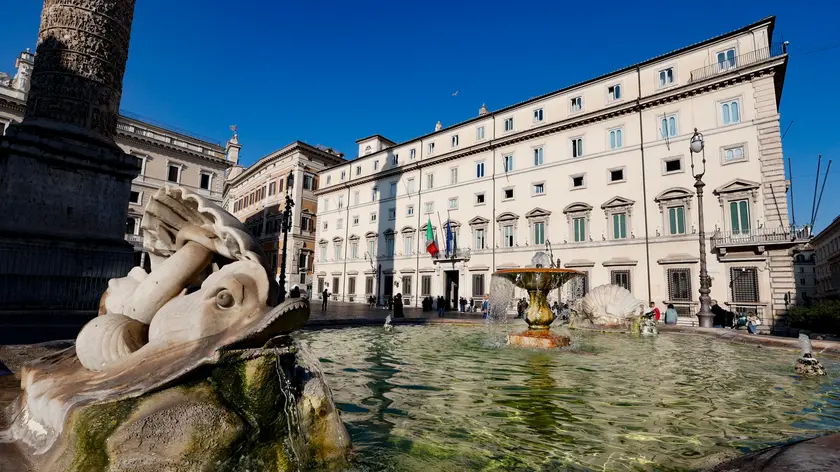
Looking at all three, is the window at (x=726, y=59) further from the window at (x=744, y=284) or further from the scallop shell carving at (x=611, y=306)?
the scallop shell carving at (x=611, y=306)

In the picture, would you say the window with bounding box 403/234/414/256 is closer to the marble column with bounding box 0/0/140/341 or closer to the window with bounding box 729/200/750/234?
the window with bounding box 729/200/750/234

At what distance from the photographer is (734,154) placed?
21969 mm

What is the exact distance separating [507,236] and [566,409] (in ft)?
89.4

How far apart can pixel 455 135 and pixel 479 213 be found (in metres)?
7.74

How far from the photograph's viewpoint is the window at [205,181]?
3972cm

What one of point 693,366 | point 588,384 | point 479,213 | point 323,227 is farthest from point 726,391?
point 323,227

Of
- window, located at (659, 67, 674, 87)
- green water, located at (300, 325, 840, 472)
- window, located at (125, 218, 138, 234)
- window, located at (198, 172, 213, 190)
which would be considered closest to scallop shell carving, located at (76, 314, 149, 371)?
green water, located at (300, 325, 840, 472)

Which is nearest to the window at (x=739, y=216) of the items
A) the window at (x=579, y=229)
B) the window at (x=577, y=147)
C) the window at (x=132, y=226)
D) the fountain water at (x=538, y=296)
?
the window at (x=579, y=229)

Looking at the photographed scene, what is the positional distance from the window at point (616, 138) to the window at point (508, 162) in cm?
725

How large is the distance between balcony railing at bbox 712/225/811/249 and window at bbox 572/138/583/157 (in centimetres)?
966

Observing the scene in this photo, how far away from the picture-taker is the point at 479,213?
106ft

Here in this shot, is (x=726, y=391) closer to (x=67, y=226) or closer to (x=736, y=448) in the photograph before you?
(x=736, y=448)

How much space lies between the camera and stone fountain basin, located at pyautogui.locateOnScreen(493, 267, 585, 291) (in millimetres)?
9164

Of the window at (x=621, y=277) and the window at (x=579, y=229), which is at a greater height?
the window at (x=579, y=229)
